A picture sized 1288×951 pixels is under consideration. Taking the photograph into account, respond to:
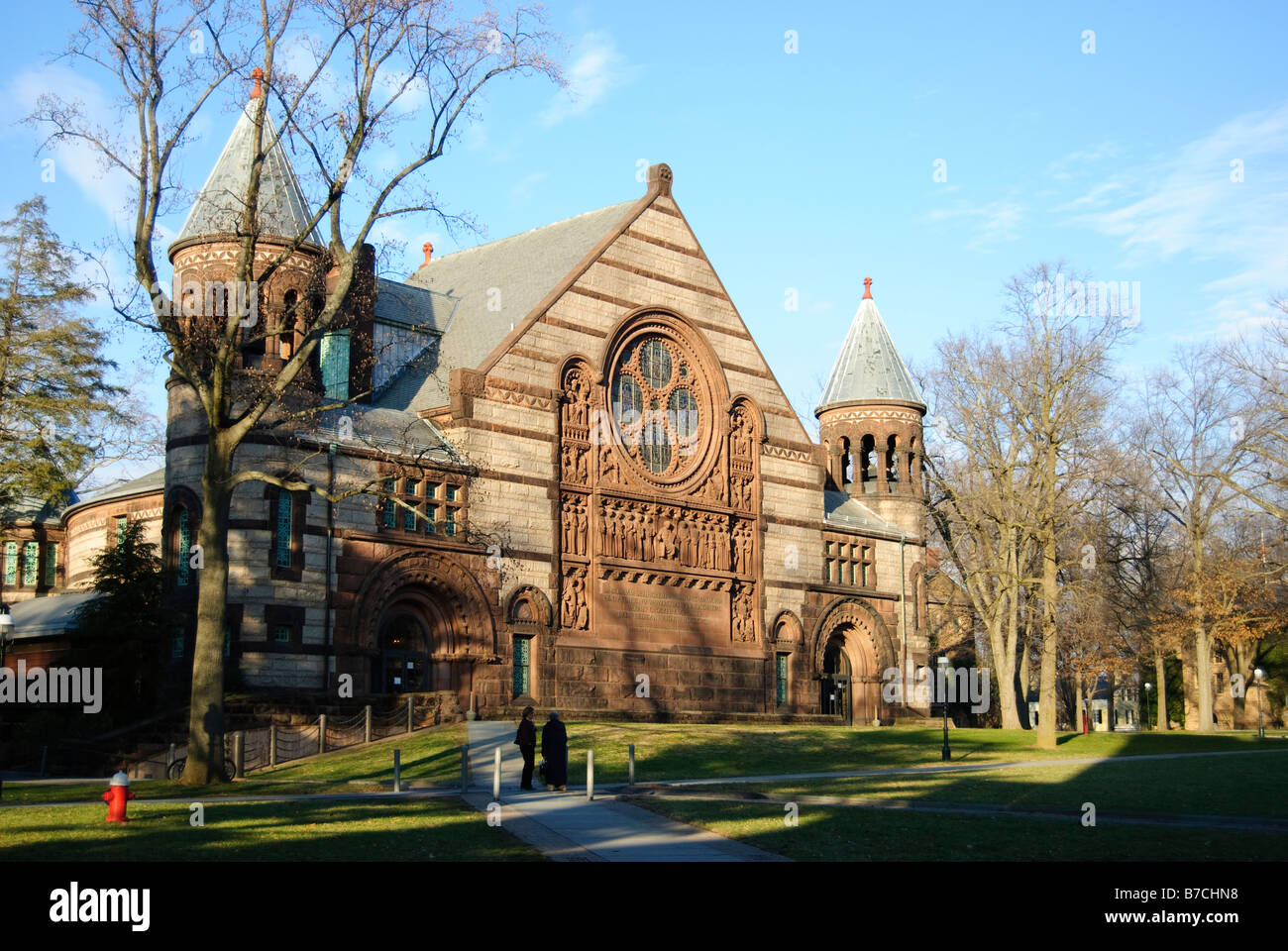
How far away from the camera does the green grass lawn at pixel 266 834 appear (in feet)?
50.7

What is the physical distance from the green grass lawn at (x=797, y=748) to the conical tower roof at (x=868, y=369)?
58.8 feet

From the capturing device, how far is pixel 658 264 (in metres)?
49.2

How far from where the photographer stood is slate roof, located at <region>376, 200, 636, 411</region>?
46.4 m

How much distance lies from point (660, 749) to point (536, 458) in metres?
13.1

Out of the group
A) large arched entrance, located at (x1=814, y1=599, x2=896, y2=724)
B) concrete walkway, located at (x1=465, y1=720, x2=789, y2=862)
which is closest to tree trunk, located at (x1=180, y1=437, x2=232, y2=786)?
concrete walkway, located at (x1=465, y1=720, x2=789, y2=862)

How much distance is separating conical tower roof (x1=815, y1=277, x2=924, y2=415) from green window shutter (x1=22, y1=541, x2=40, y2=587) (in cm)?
3613

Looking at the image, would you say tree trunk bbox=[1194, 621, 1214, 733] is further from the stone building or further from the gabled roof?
the gabled roof

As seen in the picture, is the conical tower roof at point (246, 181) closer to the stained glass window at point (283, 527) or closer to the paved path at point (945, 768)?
the stained glass window at point (283, 527)

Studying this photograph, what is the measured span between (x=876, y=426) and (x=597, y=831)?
142ft

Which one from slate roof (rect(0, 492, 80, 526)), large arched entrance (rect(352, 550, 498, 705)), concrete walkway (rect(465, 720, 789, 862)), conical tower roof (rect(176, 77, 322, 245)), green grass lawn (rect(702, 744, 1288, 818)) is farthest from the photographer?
slate roof (rect(0, 492, 80, 526))

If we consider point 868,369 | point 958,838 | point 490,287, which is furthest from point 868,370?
point 958,838

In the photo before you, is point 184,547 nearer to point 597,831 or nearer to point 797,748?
point 797,748
